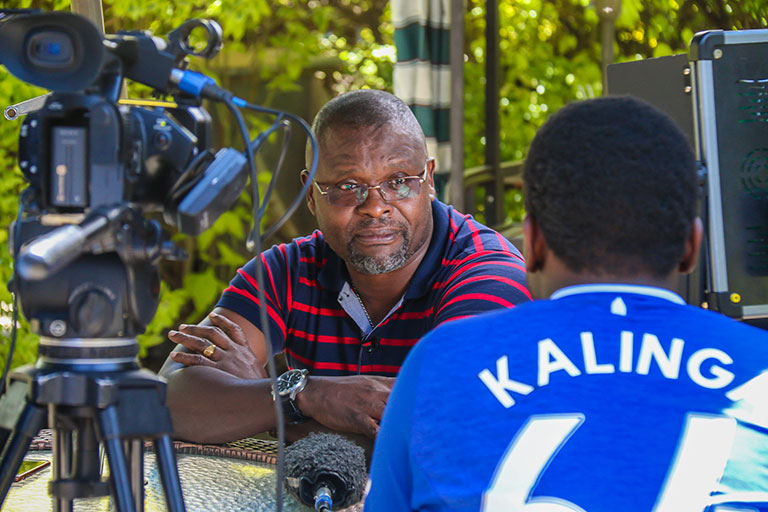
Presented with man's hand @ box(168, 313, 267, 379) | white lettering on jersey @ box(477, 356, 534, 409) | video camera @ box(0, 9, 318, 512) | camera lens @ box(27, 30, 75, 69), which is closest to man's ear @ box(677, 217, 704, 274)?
white lettering on jersey @ box(477, 356, 534, 409)

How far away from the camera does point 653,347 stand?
1042 millimetres

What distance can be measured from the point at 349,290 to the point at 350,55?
376 centimetres

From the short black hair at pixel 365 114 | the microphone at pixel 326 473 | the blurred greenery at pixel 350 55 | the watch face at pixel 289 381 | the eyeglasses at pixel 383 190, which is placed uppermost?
the blurred greenery at pixel 350 55

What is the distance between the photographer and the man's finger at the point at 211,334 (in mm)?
2424

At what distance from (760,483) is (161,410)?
2.51ft

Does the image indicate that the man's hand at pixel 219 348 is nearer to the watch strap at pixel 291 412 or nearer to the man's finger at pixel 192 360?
the man's finger at pixel 192 360

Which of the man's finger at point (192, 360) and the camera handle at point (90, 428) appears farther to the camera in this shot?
the man's finger at point (192, 360)

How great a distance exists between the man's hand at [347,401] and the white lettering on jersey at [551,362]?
1.10 metres

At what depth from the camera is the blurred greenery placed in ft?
16.9

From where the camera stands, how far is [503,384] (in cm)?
105

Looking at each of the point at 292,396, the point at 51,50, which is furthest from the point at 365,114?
the point at 51,50

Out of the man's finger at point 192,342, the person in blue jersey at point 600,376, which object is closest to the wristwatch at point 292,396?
the man's finger at point 192,342

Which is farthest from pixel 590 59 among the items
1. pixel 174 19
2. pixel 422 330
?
pixel 422 330

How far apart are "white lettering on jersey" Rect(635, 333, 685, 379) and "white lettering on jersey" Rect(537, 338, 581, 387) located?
0.25 feet
